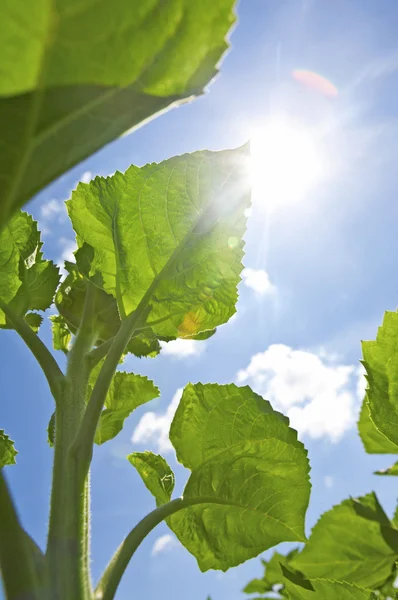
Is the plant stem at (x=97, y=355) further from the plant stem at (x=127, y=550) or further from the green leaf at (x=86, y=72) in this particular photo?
the green leaf at (x=86, y=72)

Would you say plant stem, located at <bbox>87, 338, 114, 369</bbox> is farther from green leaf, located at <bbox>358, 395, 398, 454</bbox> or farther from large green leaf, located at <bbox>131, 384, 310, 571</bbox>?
green leaf, located at <bbox>358, 395, 398, 454</bbox>

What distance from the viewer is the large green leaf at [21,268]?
4.48 ft

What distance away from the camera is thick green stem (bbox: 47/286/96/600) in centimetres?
88

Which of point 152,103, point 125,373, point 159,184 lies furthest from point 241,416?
point 152,103

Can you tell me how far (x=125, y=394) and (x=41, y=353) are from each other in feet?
1.46

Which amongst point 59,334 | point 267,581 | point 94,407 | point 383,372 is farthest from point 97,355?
point 267,581

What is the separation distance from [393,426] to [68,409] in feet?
2.78

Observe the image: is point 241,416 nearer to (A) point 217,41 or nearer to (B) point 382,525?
(B) point 382,525

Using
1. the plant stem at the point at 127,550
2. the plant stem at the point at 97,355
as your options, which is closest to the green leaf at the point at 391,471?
the plant stem at the point at 127,550

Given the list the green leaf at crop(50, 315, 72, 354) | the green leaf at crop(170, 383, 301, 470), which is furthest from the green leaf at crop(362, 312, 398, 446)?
the green leaf at crop(50, 315, 72, 354)

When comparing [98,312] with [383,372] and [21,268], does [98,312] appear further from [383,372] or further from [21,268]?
[383,372]

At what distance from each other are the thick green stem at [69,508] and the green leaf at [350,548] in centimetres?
102

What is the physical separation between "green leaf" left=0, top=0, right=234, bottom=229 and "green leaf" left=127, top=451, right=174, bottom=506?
42.0 inches

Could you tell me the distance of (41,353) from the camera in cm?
122
